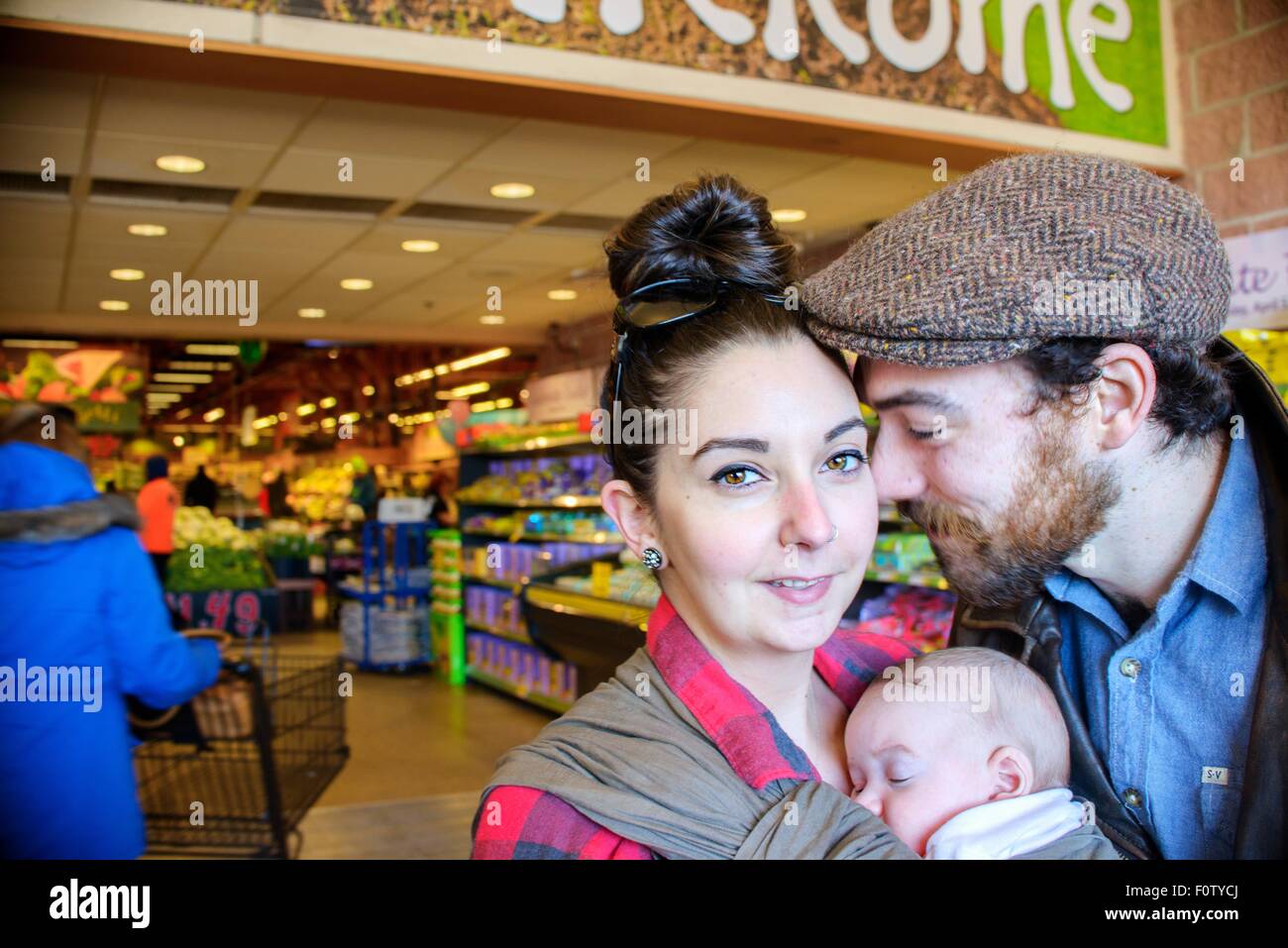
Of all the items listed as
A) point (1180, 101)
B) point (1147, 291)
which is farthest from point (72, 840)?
point (1180, 101)

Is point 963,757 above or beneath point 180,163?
beneath

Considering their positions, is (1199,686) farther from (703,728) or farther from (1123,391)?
(703,728)

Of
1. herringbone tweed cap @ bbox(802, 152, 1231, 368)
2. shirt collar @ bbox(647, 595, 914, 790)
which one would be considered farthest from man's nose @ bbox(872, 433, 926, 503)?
shirt collar @ bbox(647, 595, 914, 790)

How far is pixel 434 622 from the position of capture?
877 centimetres

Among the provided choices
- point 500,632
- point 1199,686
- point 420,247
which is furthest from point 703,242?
point 500,632

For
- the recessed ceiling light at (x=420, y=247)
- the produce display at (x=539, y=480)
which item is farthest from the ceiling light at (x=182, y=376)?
the recessed ceiling light at (x=420, y=247)

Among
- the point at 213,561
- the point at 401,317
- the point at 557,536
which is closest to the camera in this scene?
the point at 213,561

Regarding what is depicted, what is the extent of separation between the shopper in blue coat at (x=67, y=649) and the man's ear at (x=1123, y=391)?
216cm

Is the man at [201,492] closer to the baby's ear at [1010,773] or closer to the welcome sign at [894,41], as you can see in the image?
the welcome sign at [894,41]

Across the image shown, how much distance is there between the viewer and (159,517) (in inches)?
307

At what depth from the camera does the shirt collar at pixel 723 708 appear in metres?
0.98

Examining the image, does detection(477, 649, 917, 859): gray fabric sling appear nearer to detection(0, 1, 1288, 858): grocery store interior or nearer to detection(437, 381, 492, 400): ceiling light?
detection(0, 1, 1288, 858): grocery store interior

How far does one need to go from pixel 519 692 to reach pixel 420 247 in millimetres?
3094
